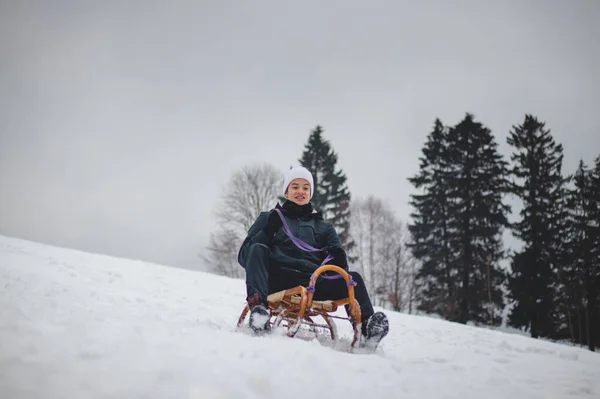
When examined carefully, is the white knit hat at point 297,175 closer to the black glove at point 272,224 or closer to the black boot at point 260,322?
the black glove at point 272,224

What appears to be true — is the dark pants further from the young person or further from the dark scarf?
the dark scarf

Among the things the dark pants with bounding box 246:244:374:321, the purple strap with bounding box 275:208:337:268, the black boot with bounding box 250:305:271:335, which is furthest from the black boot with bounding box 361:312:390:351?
the black boot with bounding box 250:305:271:335

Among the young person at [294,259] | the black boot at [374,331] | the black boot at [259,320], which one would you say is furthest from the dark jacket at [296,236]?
the black boot at [374,331]

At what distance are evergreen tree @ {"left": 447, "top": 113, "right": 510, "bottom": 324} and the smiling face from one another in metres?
14.7

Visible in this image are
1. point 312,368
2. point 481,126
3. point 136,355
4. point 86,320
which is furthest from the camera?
point 481,126

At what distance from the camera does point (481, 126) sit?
60.4 ft

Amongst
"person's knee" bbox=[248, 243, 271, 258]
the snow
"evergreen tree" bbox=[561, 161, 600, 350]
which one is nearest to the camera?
the snow

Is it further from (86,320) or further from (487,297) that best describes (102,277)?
(487,297)

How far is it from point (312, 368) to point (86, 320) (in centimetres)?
133

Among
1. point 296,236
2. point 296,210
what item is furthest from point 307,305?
point 296,210

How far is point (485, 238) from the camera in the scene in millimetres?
16062

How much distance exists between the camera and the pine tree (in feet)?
53.5

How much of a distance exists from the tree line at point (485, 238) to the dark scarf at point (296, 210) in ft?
48.1

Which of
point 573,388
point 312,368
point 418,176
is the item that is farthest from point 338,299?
point 418,176
